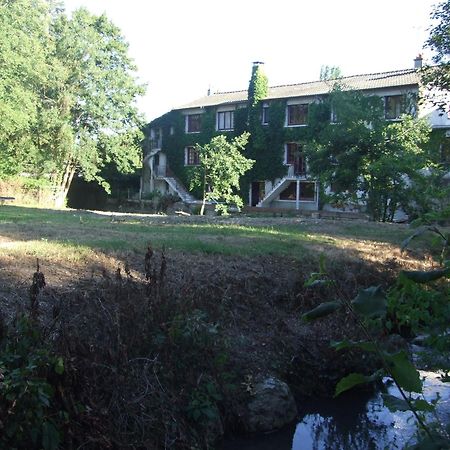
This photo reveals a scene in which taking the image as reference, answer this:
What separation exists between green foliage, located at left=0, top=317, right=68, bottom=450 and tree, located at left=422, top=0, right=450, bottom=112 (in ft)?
45.5

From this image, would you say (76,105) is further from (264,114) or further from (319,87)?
(319,87)

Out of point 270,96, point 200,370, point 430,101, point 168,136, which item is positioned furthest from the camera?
point 168,136

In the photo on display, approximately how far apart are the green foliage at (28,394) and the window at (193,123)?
4463 centimetres

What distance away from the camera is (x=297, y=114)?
41.2 m

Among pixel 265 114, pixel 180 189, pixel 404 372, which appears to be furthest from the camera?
pixel 180 189

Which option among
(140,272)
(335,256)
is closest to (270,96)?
(335,256)

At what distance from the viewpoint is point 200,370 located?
5473 millimetres

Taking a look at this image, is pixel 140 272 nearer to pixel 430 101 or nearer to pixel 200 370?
pixel 200 370

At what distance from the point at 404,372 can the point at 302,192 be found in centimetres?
3993

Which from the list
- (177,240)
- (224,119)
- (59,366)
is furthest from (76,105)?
(59,366)

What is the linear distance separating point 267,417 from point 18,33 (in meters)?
22.6

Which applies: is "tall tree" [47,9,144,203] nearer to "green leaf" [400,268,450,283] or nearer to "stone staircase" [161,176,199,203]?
"stone staircase" [161,176,199,203]

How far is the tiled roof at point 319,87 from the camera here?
1403 inches

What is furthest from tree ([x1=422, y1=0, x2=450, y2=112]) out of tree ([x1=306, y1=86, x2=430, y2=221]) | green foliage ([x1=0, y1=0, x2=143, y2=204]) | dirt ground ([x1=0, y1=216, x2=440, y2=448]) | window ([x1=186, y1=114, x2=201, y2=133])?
window ([x1=186, y1=114, x2=201, y2=133])
